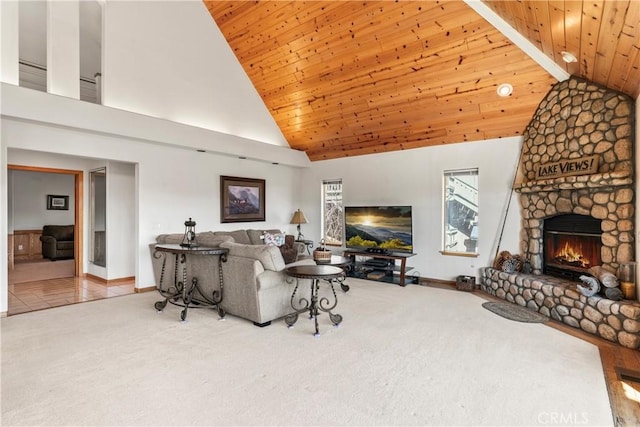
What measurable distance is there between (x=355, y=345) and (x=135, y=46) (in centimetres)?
532

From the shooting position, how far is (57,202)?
9250 millimetres

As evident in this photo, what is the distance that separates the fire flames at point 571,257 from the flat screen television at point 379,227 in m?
2.21

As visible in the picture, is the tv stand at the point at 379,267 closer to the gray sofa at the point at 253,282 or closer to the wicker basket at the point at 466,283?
the wicker basket at the point at 466,283

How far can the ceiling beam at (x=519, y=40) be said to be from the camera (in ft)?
12.6

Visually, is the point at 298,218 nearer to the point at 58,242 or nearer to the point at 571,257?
the point at 571,257

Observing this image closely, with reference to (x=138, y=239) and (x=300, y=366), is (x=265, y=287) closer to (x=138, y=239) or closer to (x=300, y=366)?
(x=300, y=366)

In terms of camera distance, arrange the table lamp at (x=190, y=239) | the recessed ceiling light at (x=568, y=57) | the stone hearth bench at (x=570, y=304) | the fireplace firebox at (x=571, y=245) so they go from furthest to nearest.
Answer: the table lamp at (x=190, y=239) < the fireplace firebox at (x=571, y=245) < the recessed ceiling light at (x=568, y=57) < the stone hearth bench at (x=570, y=304)

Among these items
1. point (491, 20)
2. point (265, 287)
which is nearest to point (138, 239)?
point (265, 287)

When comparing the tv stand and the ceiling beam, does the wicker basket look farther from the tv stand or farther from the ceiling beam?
the ceiling beam

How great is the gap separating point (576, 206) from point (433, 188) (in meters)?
2.28

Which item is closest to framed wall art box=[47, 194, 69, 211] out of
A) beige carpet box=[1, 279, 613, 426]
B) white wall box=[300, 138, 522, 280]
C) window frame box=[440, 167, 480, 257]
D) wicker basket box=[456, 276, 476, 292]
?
beige carpet box=[1, 279, 613, 426]

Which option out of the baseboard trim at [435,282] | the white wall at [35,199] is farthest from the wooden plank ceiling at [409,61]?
the white wall at [35,199]

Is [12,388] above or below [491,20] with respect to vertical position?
below

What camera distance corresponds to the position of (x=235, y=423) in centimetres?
206
